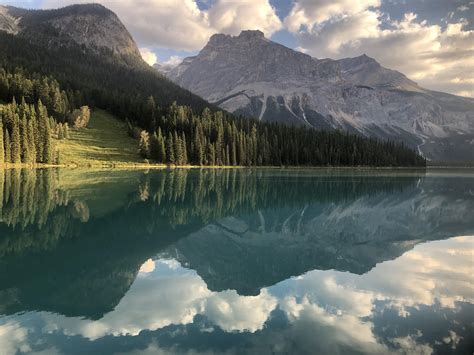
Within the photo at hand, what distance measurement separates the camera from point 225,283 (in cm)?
2225

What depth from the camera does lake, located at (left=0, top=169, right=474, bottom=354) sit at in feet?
49.3

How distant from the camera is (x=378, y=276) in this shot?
25047mm

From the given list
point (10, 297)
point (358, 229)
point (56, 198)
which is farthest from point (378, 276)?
point (56, 198)

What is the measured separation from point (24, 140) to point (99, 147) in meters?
40.4

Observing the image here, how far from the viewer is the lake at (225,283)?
15023 mm

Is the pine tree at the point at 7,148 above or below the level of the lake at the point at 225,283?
above

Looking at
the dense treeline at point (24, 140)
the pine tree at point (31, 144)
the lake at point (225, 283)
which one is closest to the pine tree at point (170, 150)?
the dense treeline at point (24, 140)

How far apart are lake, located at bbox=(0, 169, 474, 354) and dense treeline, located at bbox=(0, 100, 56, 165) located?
83.0 meters

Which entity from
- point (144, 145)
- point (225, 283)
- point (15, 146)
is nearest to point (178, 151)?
point (144, 145)

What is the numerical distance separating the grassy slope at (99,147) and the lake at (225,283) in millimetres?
101062

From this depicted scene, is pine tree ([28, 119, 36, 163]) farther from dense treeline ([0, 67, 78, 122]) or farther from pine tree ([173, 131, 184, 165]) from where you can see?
dense treeline ([0, 67, 78, 122])

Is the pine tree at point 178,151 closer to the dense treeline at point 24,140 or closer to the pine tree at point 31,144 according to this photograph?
the dense treeline at point 24,140

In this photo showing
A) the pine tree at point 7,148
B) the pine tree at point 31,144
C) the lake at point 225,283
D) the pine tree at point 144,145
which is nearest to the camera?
the lake at point 225,283

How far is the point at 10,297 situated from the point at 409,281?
21701 millimetres
